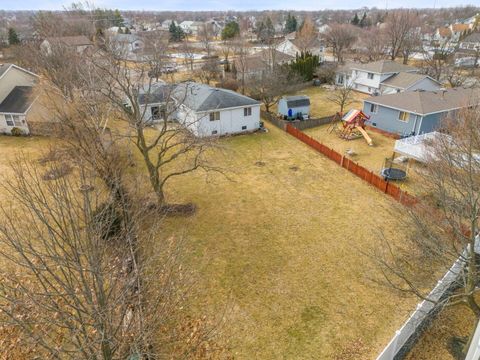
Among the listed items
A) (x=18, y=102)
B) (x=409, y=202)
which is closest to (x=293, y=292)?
(x=409, y=202)

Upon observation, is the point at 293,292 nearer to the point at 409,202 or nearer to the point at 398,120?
the point at 409,202

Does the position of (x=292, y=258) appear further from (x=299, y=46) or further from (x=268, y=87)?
(x=299, y=46)

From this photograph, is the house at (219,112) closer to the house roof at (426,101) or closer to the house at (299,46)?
the house roof at (426,101)

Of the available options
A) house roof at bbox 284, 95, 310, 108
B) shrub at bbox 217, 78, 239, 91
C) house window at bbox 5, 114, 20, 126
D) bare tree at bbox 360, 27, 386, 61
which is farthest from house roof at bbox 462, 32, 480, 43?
house window at bbox 5, 114, 20, 126

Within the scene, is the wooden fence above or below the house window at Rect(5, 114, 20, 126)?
below

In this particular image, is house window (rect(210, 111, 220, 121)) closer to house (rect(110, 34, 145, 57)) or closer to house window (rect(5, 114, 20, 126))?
house (rect(110, 34, 145, 57))

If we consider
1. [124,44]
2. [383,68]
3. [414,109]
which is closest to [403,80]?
[383,68]
